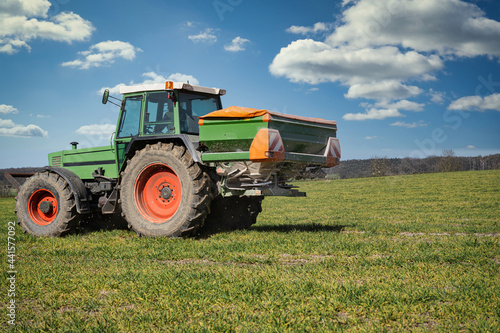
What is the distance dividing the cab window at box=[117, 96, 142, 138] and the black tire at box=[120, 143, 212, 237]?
0.72 m

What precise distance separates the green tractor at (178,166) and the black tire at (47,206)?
0.02 meters

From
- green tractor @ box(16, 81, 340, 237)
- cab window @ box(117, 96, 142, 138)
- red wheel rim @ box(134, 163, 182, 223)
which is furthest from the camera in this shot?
cab window @ box(117, 96, 142, 138)

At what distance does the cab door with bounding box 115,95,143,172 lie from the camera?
9031 mm

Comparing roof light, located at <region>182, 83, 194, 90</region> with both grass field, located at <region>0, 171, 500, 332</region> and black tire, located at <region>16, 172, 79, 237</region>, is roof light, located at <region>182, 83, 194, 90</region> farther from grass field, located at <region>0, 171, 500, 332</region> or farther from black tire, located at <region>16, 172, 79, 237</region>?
black tire, located at <region>16, 172, 79, 237</region>

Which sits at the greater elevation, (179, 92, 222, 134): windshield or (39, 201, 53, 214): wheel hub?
(179, 92, 222, 134): windshield

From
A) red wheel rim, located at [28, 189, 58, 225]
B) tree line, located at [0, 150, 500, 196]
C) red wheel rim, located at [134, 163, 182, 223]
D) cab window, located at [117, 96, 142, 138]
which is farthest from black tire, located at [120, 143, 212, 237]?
tree line, located at [0, 150, 500, 196]

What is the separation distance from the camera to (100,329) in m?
3.55

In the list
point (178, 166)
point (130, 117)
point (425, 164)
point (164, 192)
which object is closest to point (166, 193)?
point (164, 192)

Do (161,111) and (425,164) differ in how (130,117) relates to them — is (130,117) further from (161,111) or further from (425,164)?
(425,164)

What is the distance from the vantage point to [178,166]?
809 centimetres

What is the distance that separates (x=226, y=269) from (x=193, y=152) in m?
3.00

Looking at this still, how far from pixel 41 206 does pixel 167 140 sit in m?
3.31

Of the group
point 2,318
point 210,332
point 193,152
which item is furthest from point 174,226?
point 210,332

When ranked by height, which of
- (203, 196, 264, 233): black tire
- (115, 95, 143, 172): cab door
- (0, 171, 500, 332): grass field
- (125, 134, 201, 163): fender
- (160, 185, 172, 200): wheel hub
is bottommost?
(0, 171, 500, 332): grass field
